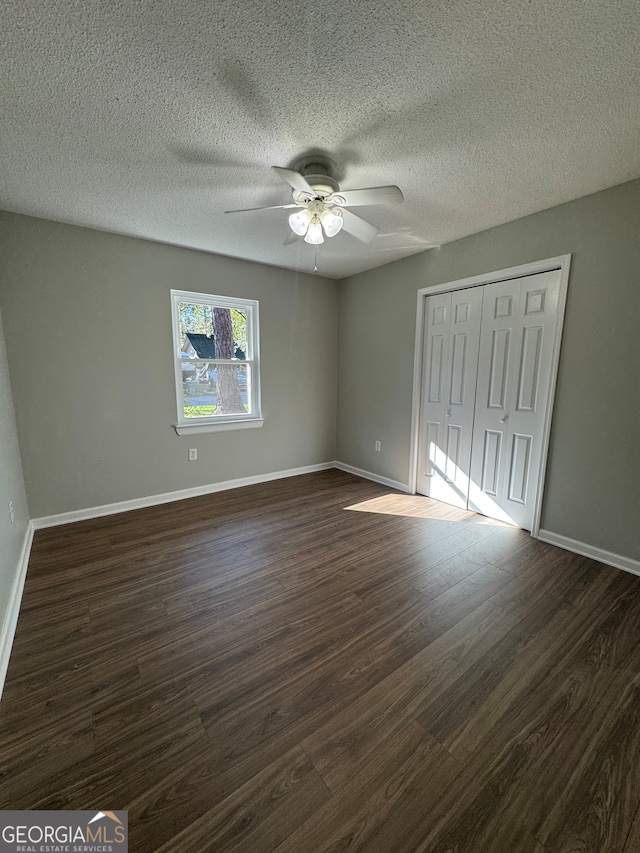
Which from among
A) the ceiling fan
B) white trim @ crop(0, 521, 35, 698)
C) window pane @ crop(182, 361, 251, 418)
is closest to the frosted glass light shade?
the ceiling fan

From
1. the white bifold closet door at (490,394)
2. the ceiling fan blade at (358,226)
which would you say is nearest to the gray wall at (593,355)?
the white bifold closet door at (490,394)

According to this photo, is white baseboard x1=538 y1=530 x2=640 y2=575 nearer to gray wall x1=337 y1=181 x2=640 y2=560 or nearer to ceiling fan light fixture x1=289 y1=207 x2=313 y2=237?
gray wall x1=337 y1=181 x2=640 y2=560

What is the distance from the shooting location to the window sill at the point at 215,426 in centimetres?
352

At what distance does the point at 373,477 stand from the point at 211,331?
2.62 metres

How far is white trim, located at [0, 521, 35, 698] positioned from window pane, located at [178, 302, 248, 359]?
2.15 meters

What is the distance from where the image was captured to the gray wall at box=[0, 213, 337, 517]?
2697 mm

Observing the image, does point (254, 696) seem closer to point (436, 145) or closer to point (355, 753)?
point (355, 753)

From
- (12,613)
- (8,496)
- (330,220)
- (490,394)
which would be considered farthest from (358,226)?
(12,613)

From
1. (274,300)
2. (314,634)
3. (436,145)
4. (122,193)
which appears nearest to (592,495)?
(314,634)

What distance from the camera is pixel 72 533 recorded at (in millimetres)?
2797

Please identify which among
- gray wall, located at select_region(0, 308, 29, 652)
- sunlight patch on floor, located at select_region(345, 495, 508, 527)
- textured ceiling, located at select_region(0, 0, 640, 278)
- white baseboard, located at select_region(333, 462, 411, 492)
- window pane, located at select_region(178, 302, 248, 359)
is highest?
textured ceiling, located at select_region(0, 0, 640, 278)

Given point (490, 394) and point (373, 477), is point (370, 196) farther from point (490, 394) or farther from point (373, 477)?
point (373, 477)

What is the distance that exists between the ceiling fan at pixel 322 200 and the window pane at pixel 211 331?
1.75m

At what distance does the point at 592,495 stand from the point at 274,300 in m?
3.60
